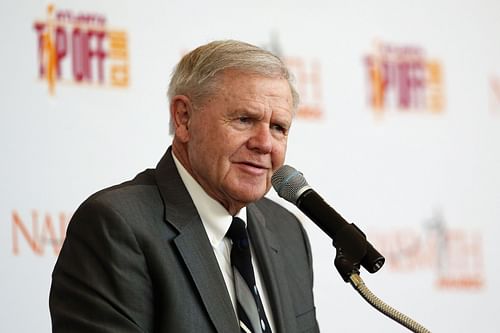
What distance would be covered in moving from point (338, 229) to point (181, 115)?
0.72m

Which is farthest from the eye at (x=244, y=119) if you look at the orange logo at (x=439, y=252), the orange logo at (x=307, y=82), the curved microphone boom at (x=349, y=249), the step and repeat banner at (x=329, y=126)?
the orange logo at (x=439, y=252)

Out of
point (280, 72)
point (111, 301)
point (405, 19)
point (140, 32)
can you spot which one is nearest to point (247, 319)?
point (111, 301)

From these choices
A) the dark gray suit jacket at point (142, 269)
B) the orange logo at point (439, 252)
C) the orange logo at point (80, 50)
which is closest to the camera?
the dark gray suit jacket at point (142, 269)

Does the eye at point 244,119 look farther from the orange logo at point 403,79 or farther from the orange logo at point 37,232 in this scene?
the orange logo at point 403,79

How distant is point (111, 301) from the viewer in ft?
7.94

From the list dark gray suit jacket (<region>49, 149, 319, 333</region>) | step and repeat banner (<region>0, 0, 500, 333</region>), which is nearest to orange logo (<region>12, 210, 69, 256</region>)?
step and repeat banner (<region>0, 0, 500, 333</region>)

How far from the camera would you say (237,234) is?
110 inches

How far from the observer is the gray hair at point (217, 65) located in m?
2.71

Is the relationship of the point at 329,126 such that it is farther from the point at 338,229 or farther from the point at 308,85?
the point at 338,229

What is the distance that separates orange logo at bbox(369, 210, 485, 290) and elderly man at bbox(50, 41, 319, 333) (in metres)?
1.29

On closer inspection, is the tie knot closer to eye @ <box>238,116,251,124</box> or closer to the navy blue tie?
the navy blue tie

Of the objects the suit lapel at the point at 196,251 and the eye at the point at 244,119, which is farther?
the eye at the point at 244,119

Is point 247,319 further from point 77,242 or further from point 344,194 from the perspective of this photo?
point 344,194

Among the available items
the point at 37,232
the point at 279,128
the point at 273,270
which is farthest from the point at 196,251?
the point at 37,232
